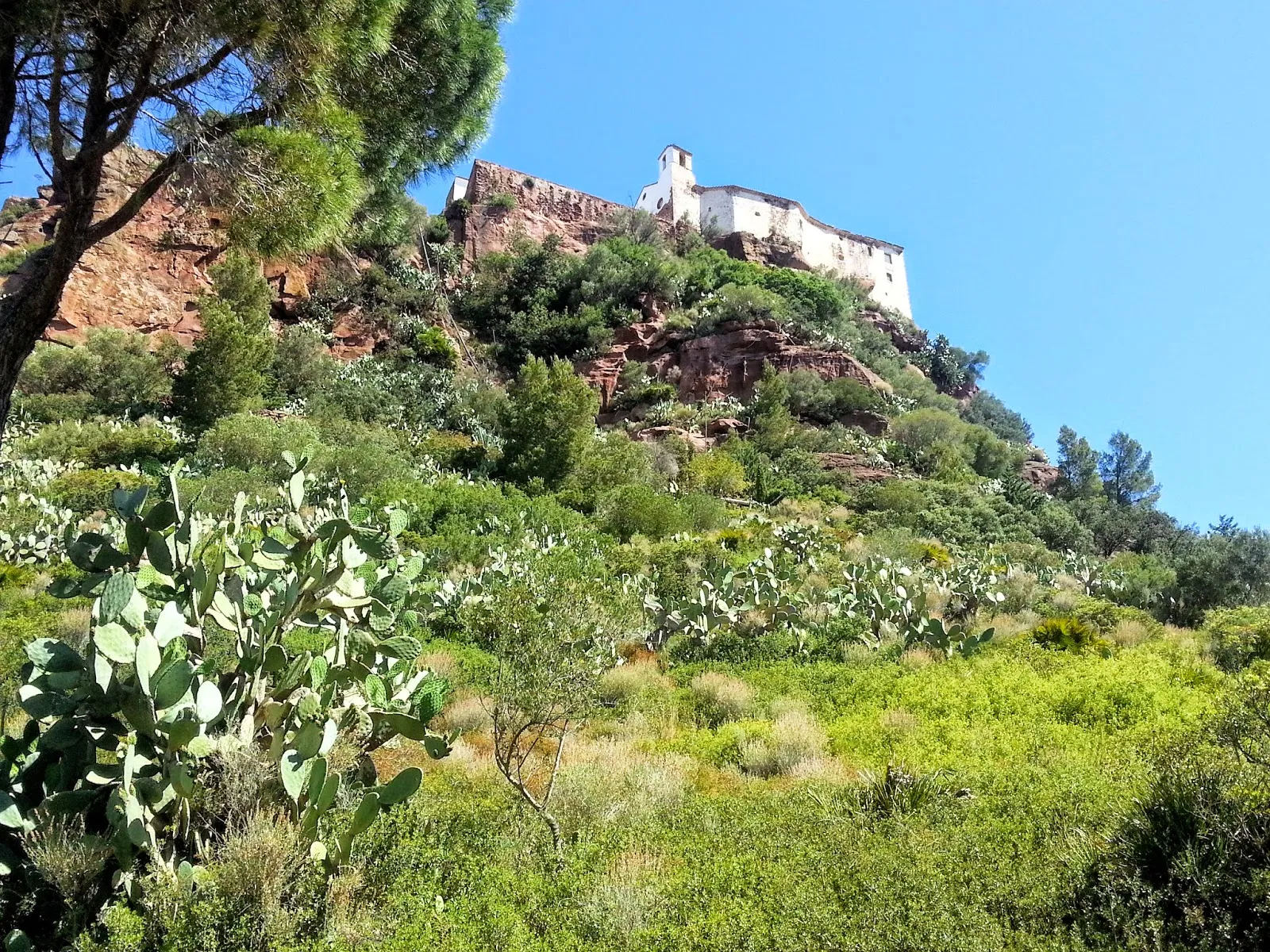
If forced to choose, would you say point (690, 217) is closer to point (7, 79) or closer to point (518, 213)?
point (518, 213)

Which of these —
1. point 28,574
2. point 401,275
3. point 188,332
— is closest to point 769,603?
point 28,574

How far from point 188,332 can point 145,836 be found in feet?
85.1

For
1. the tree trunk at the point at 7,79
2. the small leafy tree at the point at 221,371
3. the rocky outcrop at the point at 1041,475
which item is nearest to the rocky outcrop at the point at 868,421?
the rocky outcrop at the point at 1041,475

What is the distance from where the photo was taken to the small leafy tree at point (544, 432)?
753 inches

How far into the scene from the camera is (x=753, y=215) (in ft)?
173

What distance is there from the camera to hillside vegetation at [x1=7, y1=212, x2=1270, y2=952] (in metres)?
3.01

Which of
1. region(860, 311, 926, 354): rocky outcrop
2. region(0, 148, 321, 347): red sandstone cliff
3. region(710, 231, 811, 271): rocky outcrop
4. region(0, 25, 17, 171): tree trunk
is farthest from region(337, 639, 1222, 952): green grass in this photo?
region(710, 231, 811, 271): rocky outcrop

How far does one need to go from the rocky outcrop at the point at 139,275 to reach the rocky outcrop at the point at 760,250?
2922 cm

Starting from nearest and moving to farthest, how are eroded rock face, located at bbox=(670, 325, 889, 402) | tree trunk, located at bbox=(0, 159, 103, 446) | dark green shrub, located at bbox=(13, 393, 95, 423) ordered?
tree trunk, located at bbox=(0, 159, 103, 446)
dark green shrub, located at bbox=(13, 393, 95, 423)
eroded rock face, located at bbox=(670, 325, 889, 402)

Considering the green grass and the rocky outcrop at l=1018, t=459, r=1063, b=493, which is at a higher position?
the rocky outcrop at l=1018, t=459, r=1063, b=493

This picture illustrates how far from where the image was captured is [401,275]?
3158 centimetres

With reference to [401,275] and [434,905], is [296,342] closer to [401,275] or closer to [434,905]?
[401,275]

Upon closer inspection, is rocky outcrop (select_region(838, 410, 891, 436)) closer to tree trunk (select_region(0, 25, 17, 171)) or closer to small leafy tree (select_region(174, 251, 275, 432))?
small leafy tree (select_region(174, 251, 275, 432))

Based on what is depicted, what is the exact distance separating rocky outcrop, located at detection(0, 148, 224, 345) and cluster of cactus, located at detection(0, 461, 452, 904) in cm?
2292
